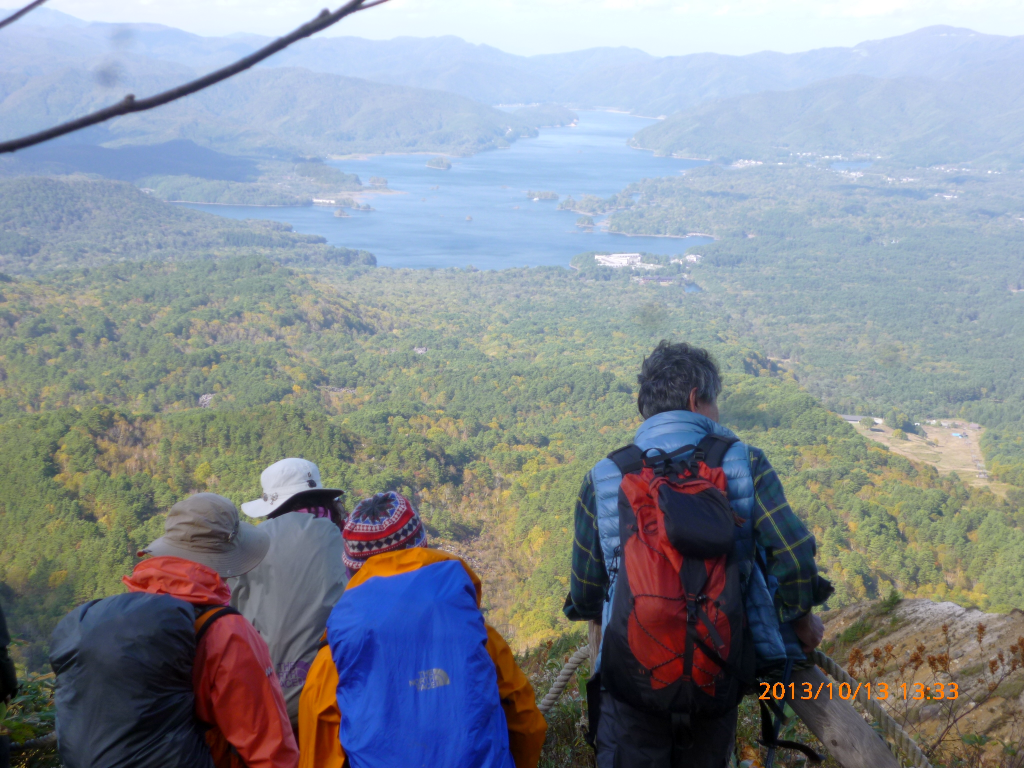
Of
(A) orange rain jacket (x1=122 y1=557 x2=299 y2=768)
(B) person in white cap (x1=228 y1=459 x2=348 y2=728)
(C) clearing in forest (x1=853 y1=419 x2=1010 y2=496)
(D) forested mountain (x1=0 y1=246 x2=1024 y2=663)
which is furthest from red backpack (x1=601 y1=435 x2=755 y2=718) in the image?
(C) clearing in forest (x1=853 y1=419 x2=1010 y2=496)

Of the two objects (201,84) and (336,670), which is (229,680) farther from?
(201,84)

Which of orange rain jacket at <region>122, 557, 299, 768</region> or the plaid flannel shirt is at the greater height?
the plaid flannel shirt

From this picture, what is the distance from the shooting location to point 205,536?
61.2 inches

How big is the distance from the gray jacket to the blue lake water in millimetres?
63032

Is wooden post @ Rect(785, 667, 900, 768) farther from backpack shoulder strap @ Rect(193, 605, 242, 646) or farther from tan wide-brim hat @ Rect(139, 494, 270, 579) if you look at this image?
tan wide-brim hat @ Rect(139, 494, 270, 579)

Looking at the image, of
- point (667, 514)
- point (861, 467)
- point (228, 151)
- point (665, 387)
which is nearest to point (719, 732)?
point (667, 514)

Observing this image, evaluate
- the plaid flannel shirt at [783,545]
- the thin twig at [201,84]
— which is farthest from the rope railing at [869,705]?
the thin twig at [201,84]

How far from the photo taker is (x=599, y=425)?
30641mm

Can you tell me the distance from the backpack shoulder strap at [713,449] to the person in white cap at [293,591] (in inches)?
38.1

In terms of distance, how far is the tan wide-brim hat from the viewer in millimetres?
1527

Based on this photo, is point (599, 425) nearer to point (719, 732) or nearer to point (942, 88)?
point (719, 732)

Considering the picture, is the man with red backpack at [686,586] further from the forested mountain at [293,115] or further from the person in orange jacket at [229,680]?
the forested mountain at [293,115]

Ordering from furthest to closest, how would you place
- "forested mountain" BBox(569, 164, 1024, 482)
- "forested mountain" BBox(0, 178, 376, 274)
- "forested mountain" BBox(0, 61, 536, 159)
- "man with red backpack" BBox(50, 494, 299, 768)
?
"forested mountain" BBox(0, 61, 536, 159) → "forested mountain" BBox(0, 178, 376, 274) → "forested mountain" BBox(569, 164, 1024, 482) → "man with red backpack" BBox(50, 494, 299, 768)

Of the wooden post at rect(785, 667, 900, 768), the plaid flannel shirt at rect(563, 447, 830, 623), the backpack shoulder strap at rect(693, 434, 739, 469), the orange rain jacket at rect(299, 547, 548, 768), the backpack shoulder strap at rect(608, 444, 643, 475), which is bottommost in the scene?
the wooden post at rect(785, 667, 900, 768)
